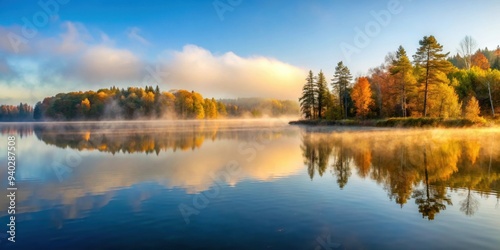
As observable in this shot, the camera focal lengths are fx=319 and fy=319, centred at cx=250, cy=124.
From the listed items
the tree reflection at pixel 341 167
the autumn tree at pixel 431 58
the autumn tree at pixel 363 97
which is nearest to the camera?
the tree reflection at pixel 341 167

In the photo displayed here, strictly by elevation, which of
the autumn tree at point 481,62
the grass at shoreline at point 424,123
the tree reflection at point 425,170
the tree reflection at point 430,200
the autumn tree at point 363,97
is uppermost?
the autumn tree at point 481,62

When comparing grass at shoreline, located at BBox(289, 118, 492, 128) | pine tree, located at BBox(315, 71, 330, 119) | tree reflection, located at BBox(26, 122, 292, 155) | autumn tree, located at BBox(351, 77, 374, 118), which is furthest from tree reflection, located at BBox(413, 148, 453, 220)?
pine tree, located at BBox(315, 71, 330, 119)

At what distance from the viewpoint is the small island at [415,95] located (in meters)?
58.6

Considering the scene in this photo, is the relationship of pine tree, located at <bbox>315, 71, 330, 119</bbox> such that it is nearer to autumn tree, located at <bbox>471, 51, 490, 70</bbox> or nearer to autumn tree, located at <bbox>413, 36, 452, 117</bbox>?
autumn tree, located at <bbox>413, 36, 452, 117</bbox>

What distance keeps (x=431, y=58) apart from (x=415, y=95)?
9910mm

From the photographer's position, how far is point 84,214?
1189 centimetres

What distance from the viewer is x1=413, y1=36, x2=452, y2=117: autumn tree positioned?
58.6 metres

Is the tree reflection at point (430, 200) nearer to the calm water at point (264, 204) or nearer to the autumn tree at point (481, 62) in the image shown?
the calm water at point (264, 204)

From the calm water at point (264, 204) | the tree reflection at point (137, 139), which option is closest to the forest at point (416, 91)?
the tree reflection at point (137, 139)

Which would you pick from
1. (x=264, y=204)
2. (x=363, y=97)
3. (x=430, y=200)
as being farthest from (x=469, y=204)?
(x=363, y=97)

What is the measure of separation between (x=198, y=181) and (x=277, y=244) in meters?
9.60

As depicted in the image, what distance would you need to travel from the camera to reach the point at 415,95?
6700 cm

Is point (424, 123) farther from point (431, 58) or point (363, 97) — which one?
point (363, 97)

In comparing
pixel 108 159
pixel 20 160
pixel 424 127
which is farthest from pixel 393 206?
pixel 424 127
